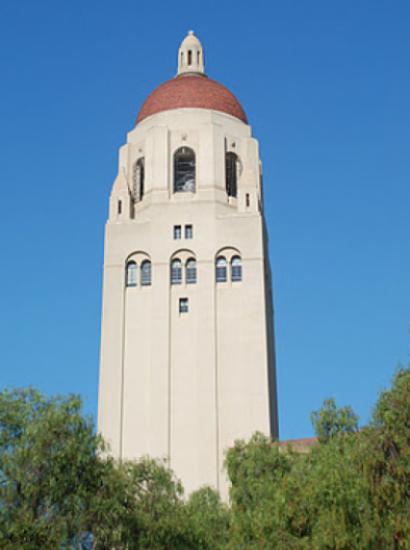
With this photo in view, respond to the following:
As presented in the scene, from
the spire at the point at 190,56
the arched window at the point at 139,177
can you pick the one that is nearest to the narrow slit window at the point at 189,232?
the arched window at the point at 139,177

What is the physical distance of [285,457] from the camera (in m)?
46.2

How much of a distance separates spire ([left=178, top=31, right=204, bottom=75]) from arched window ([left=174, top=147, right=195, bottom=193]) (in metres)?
10.4

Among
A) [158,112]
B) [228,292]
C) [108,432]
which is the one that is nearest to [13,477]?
[108,432]

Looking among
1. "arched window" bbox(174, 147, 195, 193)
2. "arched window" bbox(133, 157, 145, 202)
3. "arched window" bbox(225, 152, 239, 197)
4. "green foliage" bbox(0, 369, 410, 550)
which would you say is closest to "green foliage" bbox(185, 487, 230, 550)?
"green foliage" bbox(0, 369, 410, 550)

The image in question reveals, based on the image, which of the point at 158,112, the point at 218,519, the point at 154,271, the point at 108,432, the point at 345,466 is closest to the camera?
the point at 345,466

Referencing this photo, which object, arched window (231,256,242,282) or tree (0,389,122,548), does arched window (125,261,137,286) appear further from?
tree (0,389,122,548)

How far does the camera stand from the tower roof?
234ft

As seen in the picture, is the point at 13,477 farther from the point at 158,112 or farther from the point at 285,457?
the point at 158,112

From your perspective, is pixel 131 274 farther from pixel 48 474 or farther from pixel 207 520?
pixel 48 474

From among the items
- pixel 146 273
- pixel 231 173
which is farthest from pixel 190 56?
pixel 146 273

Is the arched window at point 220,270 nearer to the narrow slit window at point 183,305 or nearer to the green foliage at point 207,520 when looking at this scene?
the narrow slit window at point 183,305

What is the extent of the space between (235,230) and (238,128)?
10.8m

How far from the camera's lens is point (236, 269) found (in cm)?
6412

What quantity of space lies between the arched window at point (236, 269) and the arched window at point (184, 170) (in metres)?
7.56
